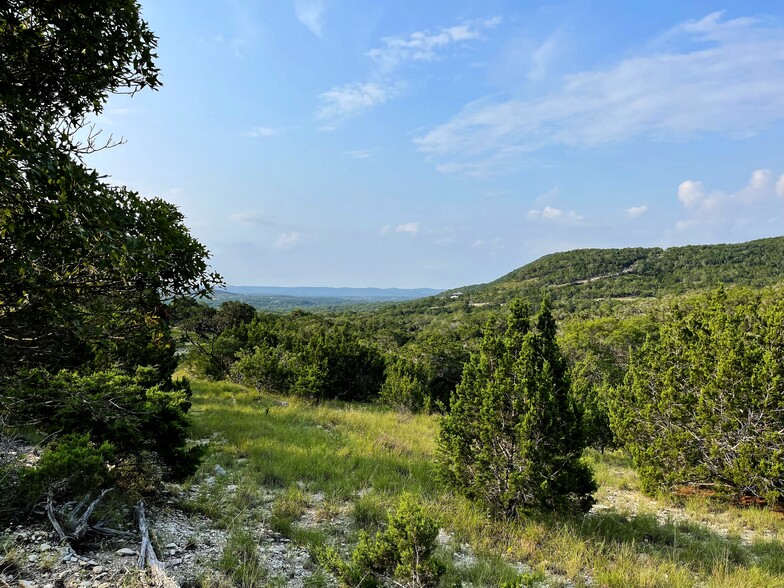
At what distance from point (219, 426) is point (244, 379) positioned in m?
8.00

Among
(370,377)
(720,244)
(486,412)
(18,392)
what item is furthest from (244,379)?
(720,244)

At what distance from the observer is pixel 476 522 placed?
5.28 metres

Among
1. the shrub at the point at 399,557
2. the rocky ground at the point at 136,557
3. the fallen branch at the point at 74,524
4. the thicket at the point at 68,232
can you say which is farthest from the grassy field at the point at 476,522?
the thicket at the point at 68,232

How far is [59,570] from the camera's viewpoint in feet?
10.7

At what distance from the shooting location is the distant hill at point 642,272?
8338 centimetres

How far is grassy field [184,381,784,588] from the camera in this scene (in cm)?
416

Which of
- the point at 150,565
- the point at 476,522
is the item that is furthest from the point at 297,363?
the point at 150,565

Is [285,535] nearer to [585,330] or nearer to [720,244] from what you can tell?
[585,330]

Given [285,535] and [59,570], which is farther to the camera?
[285,535]

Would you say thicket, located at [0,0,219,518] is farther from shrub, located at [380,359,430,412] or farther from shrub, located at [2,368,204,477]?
shrub, located at [380,359,430,412]

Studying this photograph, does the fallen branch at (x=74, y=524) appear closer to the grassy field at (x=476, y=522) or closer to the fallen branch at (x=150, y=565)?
the fallen branch at (x=150, y=565)

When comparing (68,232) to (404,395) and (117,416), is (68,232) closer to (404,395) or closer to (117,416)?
(117,416)

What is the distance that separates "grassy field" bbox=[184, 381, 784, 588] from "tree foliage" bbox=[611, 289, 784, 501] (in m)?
0.61

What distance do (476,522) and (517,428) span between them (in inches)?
54.4
